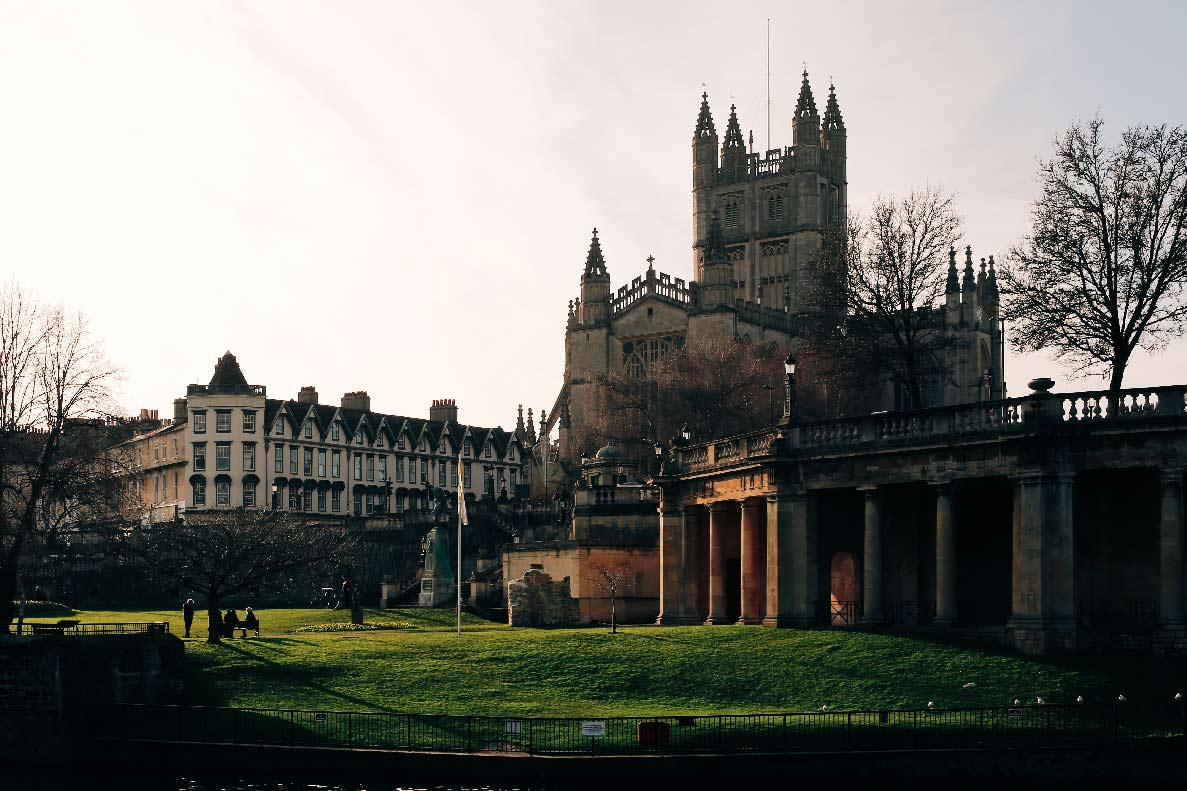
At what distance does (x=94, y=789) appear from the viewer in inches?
1622

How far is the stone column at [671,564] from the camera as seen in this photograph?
60.4 m

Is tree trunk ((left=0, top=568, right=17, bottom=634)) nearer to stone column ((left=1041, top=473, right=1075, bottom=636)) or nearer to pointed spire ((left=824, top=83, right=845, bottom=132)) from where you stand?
stone column ((left=1041, top=473, right=1075, bottom=636))

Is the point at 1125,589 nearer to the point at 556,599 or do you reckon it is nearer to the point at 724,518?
the point at 724,518

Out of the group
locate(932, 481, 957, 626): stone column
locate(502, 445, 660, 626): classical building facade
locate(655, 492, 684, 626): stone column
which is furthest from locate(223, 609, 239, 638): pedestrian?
locate(932, 481, 957, 626): stone column

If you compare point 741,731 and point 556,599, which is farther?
point 556,599

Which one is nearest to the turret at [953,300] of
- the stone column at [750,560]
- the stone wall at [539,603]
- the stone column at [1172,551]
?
the stone wall at [539,603]

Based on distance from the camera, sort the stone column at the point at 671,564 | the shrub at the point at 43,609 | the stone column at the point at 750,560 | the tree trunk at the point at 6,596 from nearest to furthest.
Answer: the stone column at the point at 750,560 → the tree trunk at the point at 6,596 → the stone column at the point at 671,564 → the shrub at the point at 43,609

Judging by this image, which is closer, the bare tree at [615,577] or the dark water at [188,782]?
the dark water at [188,782]

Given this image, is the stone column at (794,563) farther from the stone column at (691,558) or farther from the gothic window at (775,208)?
the gothic window at (775,208)

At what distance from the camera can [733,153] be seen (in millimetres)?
161125

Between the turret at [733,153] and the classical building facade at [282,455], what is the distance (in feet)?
111

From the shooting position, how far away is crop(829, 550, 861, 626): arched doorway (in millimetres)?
53519

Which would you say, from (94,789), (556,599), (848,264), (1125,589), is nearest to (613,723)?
(94,789)

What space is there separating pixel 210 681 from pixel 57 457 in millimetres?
15906
